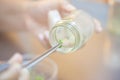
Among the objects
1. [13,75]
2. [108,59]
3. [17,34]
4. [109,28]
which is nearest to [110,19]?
[109,28]

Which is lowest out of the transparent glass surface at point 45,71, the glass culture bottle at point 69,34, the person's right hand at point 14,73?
the person's right hand at point 14,73

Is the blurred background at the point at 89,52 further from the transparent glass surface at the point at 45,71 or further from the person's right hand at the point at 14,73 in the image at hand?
the person's right hand at the point at 14,73

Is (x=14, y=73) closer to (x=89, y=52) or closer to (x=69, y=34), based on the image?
(x=69, y=34)

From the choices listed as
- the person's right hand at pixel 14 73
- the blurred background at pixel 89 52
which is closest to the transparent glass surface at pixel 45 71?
the blurred background at pixel 89 52

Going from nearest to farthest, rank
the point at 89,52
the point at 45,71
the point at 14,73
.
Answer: the point at 14,73
the point at 45,71
the point at 89,52

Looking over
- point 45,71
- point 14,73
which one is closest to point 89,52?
point 45,71

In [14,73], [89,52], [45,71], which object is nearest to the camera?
[14,73]

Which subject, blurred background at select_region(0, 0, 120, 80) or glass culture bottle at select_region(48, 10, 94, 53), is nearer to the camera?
glass culture bottle at select_region(48, 10, 94, 53)

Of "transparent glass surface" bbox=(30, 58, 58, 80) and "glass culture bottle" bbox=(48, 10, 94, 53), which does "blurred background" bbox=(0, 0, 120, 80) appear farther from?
"glass culture bottle" bbox=(48, 10, 94, 53)

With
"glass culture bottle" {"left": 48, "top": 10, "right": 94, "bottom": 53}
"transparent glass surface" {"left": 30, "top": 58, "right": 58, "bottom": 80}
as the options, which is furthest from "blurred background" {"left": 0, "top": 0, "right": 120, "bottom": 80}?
"glass culture bottle" {"left": 48, "top": 10, "right": 94, "bottom": 53}
